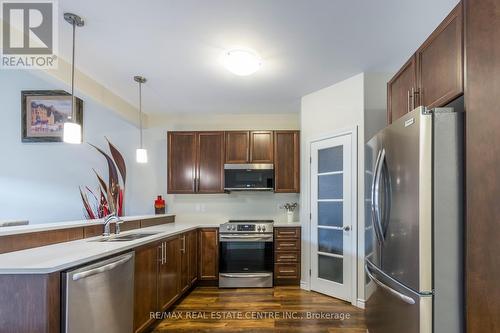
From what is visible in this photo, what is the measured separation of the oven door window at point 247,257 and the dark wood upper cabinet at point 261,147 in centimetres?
127

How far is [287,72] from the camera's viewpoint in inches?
124

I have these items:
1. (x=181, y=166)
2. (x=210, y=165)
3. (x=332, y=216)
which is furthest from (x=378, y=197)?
(x=181, y=166)

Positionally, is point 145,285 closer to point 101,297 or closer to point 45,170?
point 101,297

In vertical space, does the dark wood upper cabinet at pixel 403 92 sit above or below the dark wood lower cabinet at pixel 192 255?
above

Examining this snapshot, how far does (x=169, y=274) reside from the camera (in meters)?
3.02

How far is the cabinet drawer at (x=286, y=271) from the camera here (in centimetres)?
394

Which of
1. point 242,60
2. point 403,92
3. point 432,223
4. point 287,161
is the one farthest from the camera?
point 287,161

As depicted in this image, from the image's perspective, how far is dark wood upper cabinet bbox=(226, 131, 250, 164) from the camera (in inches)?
174

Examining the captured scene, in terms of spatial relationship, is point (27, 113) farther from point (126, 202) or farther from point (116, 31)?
point (116, 31)

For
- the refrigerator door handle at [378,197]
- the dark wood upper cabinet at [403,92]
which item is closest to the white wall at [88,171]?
the dark wood upper cabinet at [403,92]

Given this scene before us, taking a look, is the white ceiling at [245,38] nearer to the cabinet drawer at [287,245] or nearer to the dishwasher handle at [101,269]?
the dishwasher handle at [101,269]

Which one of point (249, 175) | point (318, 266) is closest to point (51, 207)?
point (249, 175)

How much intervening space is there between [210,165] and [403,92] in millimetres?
2901

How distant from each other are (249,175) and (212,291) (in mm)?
1726
